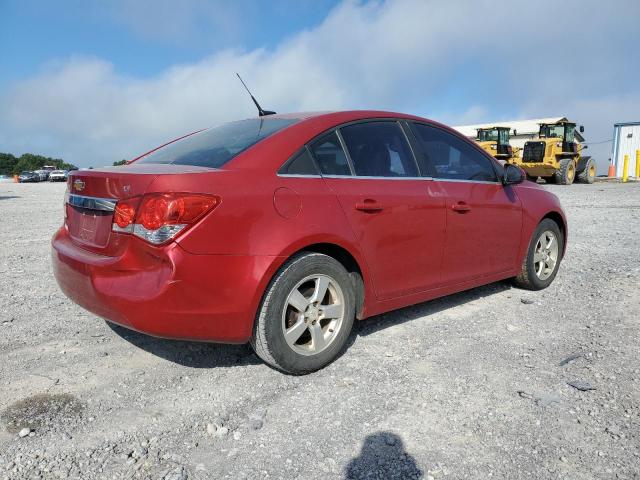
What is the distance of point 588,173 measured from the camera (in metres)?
22.5

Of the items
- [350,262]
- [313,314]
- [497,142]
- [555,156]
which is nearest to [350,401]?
[313,314]

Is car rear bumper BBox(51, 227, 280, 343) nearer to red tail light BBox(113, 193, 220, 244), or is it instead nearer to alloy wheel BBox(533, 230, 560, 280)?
red tail light BBox(113, 193, 220, 244)

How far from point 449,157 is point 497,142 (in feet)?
65.4

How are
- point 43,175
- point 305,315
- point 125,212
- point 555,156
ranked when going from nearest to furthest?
point 125,212
point 305,315
point 555,156
point 43,175

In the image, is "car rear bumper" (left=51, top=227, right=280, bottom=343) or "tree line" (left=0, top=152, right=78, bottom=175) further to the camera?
"tree line" (left=0, top=152, right=78, bottom=175)

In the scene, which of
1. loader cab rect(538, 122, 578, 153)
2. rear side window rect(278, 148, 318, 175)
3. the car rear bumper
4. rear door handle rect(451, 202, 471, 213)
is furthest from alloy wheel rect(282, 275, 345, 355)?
loader cab rect(538, 122, 578, 153)

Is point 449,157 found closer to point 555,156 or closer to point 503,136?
point 555,156

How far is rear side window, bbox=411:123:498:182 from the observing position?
3771 mm

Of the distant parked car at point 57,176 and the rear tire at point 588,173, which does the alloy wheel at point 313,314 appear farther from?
the distant parked car at point 57,176

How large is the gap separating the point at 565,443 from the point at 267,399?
145 centimetres

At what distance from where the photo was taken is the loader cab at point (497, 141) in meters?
21.7

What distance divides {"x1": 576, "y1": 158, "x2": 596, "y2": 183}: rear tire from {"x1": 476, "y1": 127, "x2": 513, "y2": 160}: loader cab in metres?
3.24

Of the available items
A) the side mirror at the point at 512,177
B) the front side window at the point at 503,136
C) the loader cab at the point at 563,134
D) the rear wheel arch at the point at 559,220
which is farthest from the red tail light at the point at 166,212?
the front side window at the point at 503,136

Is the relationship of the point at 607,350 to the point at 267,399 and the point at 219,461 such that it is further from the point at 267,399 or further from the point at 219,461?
the point at 219,461
